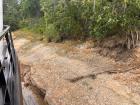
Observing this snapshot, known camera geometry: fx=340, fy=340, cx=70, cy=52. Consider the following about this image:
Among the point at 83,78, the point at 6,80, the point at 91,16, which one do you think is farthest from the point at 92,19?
the point at 6,80

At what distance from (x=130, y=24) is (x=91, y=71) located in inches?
94.6

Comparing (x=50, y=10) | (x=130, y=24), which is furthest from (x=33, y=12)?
(x=130, y=24)

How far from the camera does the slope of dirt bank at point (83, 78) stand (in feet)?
24.5

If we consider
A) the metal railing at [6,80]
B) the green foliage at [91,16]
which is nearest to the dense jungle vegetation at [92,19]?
→ the green foliage at [91,16]

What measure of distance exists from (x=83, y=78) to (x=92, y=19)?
15.6 feet

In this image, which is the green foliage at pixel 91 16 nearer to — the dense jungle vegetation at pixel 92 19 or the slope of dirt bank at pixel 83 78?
the dense jungle vegetation at pixel 92 19

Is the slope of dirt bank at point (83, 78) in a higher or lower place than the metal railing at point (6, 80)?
lower

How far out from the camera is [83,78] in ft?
29.7

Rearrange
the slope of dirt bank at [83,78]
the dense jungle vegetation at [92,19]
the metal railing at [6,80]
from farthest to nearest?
the dense jungle vegetation at [92,19], the slope of dirt bank at [83,78], the metal railing at [6,80]

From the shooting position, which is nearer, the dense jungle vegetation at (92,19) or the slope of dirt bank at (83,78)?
the slope of dirt bank at (83,78)

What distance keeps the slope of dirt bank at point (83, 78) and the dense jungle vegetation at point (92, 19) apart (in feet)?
3.25

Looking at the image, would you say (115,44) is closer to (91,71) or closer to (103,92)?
(91,71)

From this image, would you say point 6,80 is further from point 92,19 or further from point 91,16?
point 91,16

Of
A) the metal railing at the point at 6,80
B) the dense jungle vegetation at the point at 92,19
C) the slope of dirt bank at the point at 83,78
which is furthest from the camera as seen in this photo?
the dense jungle vegetation at the point at 92,19
